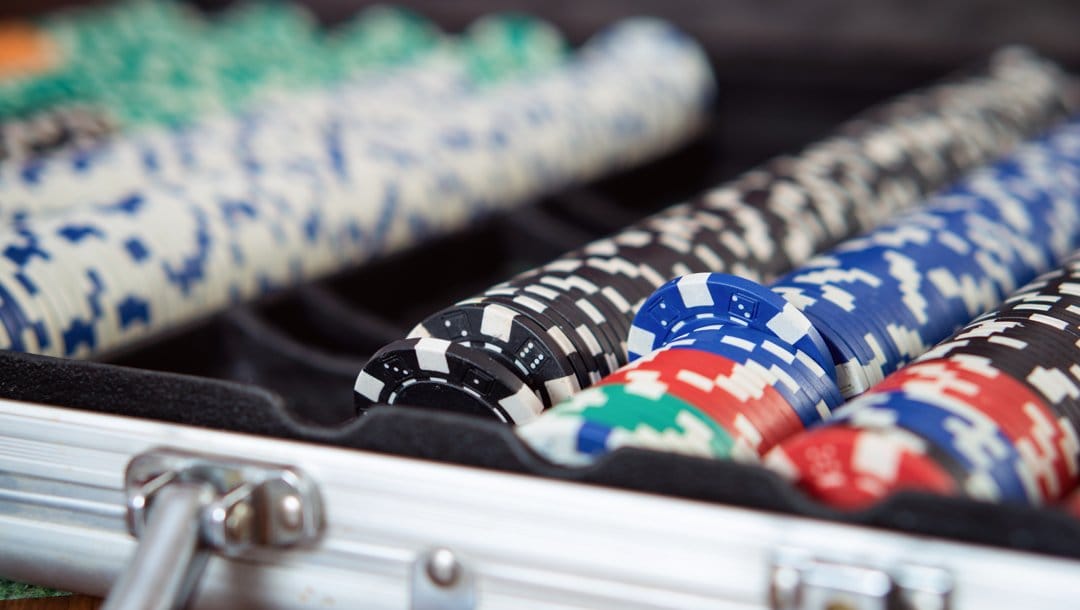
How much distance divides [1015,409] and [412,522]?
491mm

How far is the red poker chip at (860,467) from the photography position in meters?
0.82

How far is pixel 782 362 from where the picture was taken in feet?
3.37

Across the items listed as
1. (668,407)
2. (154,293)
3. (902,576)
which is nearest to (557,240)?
(154,293)

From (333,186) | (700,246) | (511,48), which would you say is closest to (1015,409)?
(700,246)

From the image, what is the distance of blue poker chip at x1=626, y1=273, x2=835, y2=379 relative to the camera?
1037 millimetres

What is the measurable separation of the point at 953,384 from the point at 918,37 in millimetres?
2707

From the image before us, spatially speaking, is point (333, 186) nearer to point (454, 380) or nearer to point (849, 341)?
point (454, 380)

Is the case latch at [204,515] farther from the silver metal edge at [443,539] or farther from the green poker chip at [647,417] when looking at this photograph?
the green poker chip at [647,417]

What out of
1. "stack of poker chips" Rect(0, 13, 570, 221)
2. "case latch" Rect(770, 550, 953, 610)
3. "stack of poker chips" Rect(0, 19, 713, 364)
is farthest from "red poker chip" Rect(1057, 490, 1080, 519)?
"stack of poker chips" Rect(0, 13, 570, 221)

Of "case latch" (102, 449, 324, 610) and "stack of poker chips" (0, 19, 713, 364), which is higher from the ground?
"stack of poker chips" (0, 19, 713, 364)

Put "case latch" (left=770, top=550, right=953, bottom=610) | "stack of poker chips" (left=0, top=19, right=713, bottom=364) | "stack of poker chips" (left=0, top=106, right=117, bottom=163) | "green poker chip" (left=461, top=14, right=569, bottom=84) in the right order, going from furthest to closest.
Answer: "green poker chip" (left=461, top=14, right=569, bottom=84) < "stack of poker chips" (left=0, top=106, right=117, bottom=163) < "stack of poker chips" (left=0, top=19, right=713, bottom=364) < "case latch" (left=770, top=550, right=953, bottom=610)

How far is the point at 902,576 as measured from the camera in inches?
29.2

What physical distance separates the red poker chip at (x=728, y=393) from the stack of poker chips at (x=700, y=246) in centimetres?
12

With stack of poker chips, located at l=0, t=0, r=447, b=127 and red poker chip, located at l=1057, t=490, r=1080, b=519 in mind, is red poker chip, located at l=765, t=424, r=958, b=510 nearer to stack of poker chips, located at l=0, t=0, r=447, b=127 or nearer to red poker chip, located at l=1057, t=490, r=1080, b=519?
red poker chip, located at l=1057, t=490, r=1080, b=519
